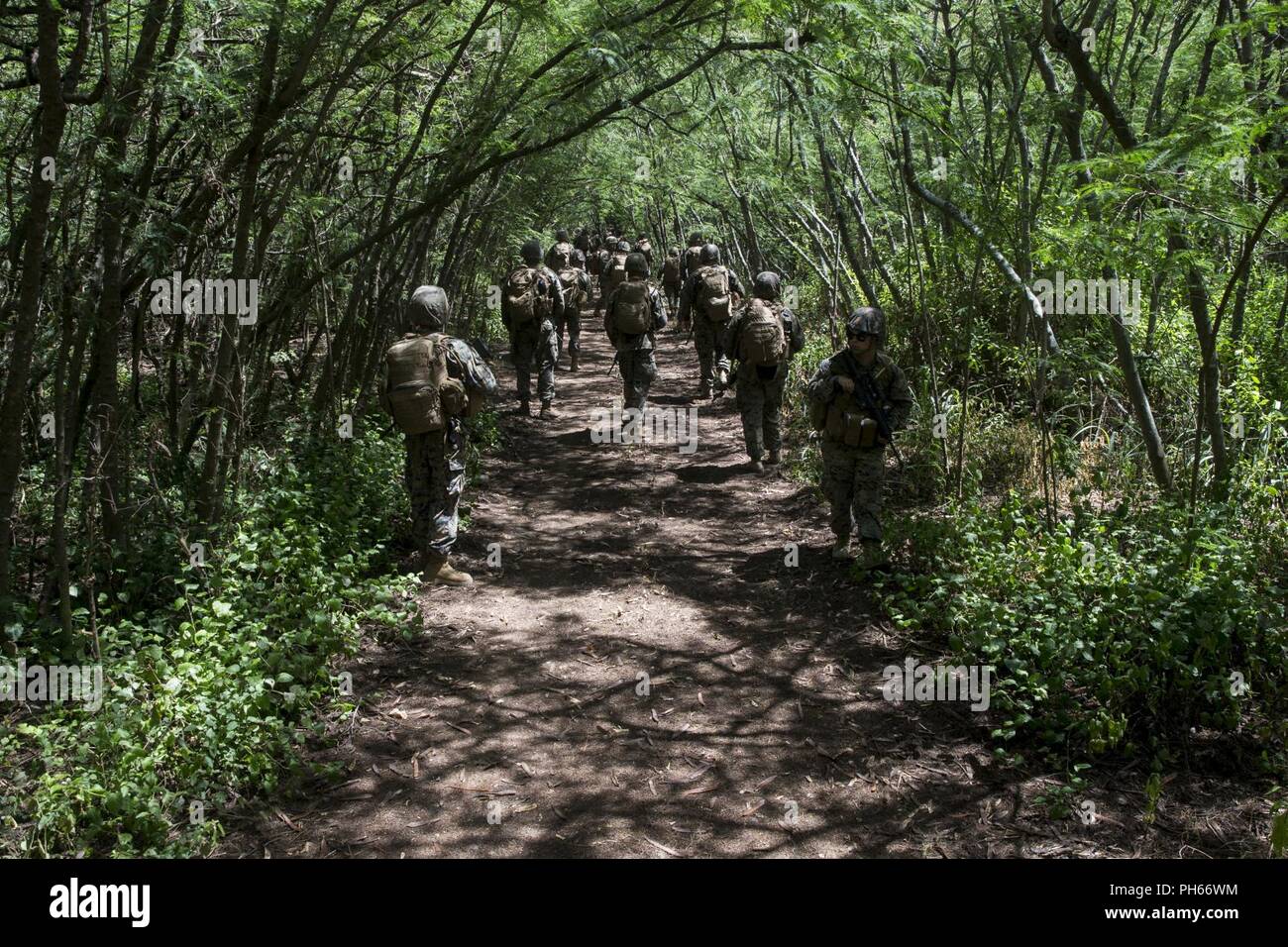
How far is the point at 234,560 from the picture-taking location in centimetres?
557

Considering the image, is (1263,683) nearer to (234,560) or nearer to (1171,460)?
(1171,460)

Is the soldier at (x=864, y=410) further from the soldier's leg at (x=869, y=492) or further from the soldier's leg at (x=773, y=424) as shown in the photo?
the soldier's leg at (x=773, y=424)

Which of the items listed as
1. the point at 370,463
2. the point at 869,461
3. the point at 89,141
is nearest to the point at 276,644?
the point at 89,141

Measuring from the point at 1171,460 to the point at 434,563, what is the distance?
204 inches

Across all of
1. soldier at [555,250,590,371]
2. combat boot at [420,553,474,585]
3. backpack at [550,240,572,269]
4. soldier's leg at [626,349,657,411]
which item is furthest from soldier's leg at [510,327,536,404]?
combat boot at [420,553,474,585]

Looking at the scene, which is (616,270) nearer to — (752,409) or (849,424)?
(752,409)

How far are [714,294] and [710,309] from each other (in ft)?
0.64

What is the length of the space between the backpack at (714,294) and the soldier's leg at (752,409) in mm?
3358

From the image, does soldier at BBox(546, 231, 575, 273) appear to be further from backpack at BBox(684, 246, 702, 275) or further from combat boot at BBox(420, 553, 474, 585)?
combat boot at BBox(420, 553, 474, 585)

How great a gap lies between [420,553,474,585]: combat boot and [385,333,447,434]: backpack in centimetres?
87

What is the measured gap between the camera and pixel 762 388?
941cm

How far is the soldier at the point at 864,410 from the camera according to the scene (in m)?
6.68
